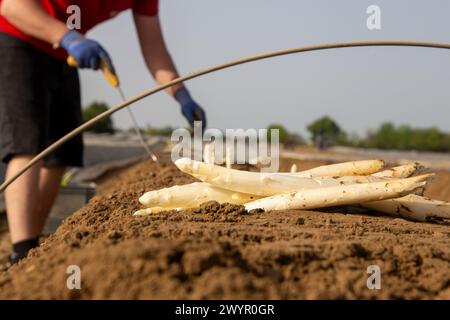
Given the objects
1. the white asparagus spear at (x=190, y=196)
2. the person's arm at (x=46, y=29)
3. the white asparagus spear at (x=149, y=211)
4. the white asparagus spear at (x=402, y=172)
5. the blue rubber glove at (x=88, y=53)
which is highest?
the person's arm at (x=46, y=29)

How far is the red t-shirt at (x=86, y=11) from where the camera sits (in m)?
3.50

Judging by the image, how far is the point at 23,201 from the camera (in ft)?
11.0

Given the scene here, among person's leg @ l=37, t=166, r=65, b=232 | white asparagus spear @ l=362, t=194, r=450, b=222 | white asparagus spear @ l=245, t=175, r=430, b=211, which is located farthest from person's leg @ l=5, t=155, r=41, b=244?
white asparagus spear @ l=362, t=194, r=450, b=222

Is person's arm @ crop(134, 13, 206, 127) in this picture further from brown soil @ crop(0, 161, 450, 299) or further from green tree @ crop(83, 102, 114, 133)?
green tree @ crop(83, 102, 114, 133)

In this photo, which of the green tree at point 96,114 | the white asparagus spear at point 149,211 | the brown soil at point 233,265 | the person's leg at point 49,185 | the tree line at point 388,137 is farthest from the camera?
the tree line at point 388,137

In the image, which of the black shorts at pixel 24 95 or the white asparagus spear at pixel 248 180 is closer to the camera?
Answer: the white asparagus spear at pixel 248 180

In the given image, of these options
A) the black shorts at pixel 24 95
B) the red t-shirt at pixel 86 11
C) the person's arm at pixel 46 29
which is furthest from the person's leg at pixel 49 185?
the person's arm at pixel 46 29

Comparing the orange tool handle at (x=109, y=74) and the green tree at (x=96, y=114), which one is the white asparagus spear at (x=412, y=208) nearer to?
the orange tool handle at (x=109, y=74)

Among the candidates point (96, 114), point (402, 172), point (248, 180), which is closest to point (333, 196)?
point (248, 180)

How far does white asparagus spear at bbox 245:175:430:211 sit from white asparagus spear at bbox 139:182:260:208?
0.09 metres

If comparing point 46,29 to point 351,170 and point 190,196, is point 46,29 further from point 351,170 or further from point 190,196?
point 351,170

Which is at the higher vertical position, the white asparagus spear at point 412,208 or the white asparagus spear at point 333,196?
the white asparagus spear at point 333,196

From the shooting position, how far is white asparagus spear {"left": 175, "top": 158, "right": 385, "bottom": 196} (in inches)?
95.8
